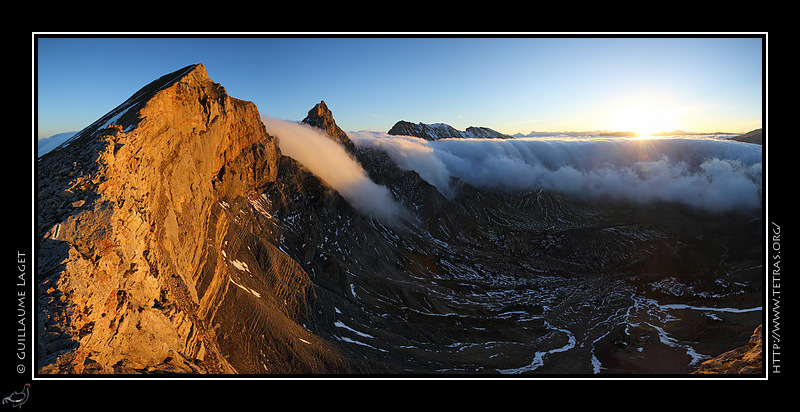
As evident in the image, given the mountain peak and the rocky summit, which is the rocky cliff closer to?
the rocky summit

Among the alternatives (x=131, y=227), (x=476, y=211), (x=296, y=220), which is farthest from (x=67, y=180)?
(x=476, y=211)

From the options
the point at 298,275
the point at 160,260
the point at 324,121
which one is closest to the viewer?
the point at 160,260

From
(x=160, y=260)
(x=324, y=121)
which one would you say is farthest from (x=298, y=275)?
(x=324, y=121)

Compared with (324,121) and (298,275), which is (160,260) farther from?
(324,121)

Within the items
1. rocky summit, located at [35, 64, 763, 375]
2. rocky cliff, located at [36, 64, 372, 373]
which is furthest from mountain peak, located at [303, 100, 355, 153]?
rocky cliff, located at [36, 64, 372, 373]

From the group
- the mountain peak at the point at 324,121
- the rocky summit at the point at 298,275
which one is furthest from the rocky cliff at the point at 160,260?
the mountain peak at the point at 324,121
